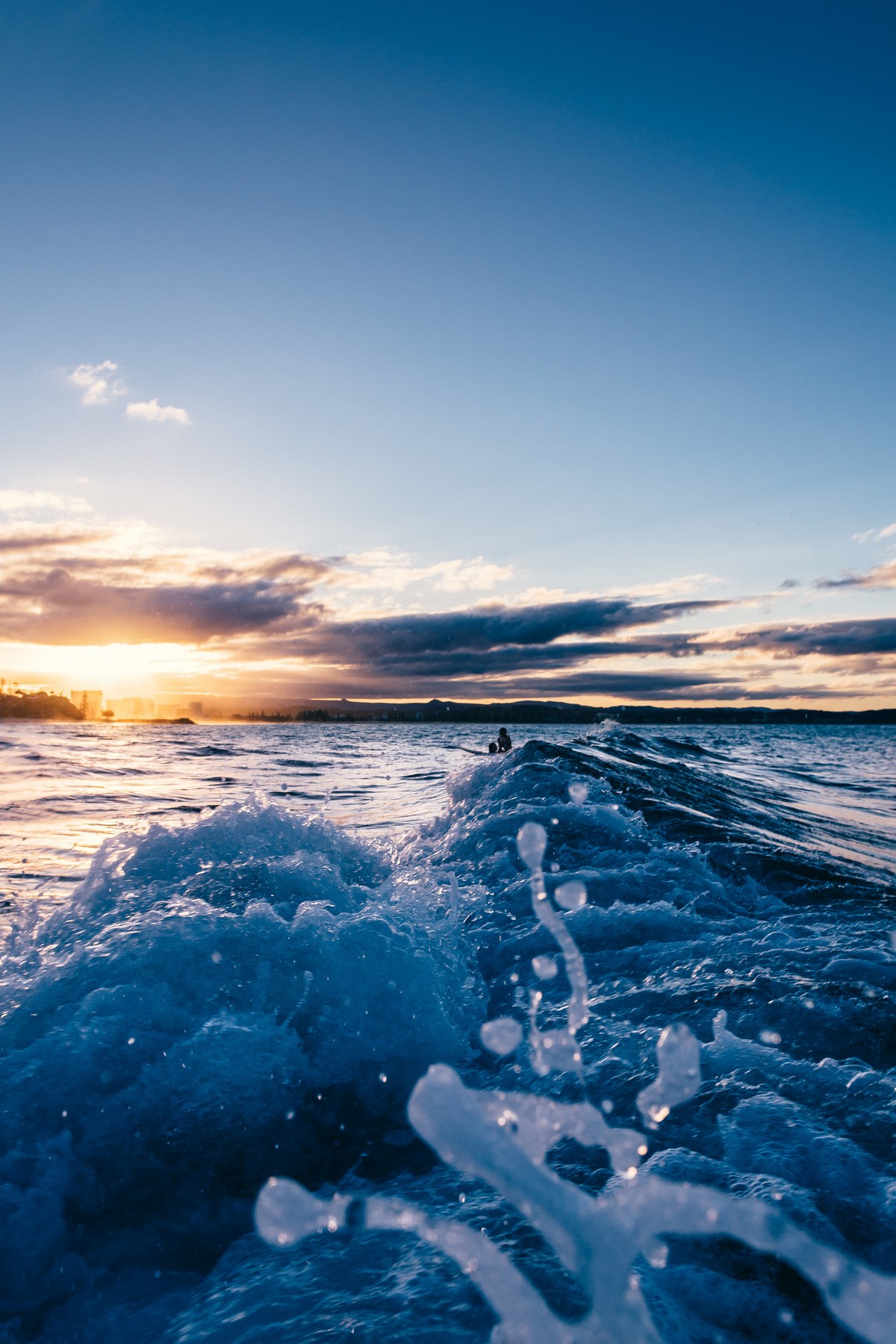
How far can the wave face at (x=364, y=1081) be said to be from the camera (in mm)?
1790

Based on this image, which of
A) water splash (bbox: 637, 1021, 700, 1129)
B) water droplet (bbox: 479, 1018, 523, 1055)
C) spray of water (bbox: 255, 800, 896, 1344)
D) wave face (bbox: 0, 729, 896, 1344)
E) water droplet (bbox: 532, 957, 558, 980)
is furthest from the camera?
water droplet (bbox: 532, 957, 558, 980)

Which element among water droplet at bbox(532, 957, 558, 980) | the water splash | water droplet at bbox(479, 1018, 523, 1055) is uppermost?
the water splash

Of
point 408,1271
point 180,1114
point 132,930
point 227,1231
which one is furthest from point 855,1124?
point 132,930

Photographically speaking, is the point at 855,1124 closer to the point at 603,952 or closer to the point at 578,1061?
the point at 578,1061

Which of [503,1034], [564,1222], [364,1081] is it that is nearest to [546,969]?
[503,1034]

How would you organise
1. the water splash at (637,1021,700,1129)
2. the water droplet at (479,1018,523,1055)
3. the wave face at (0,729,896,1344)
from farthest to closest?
1. the water droplet at (479,1018,523,1055)
2. the water splash at (637,1021,700,1129)
3. the wave face at (0,729,896,1344)

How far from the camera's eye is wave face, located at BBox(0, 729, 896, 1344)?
1.79 metres

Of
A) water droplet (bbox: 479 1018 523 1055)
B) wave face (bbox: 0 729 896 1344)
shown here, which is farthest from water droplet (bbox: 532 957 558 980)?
water droplet (bbox: 479 1018 523 1055)

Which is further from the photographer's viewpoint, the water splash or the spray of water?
the water splash

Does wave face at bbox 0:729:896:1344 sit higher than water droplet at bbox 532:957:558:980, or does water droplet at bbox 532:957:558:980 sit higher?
wave face at bbox 0:729:896:1344

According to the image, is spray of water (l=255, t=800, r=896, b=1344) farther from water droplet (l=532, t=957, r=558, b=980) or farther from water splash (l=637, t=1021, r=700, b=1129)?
water droplet (l=532, t=957, r=558, b=980)

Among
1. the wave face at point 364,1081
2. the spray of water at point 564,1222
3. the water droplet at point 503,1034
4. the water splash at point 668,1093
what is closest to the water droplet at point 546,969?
the wave face at point 364,1081

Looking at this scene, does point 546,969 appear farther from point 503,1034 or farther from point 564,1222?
point 564,1222

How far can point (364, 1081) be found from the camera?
2832 millimetres
